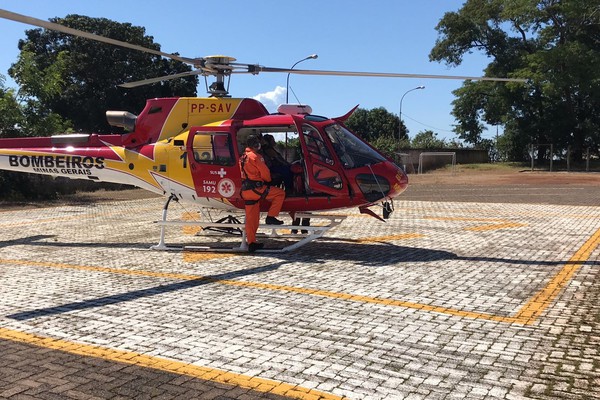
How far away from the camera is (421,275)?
823cm

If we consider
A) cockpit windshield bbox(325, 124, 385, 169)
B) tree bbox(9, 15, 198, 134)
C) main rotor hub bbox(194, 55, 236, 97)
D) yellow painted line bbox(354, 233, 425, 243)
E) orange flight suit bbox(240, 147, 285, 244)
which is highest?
tree bbox(9, 15, 198, 134)

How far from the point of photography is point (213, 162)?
10391mm

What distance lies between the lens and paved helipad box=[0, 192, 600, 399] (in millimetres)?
4414

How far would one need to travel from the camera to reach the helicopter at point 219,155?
9.70 meters

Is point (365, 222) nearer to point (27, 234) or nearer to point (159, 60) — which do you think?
point (27, 234)

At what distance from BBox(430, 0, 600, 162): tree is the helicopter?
3549 centimetres

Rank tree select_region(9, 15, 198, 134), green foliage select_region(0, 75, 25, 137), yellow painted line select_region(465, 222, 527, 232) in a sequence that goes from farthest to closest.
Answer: tree select_region(9, 15, 198, 134) < green foliage select_region(0, 75, 25, 137) < yellow painted line select_region(465, 222, 527, 232)

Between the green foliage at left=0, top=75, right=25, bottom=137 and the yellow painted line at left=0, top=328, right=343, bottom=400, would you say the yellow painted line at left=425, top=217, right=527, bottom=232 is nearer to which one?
the yellow painted line at left=0, top=328, right=343, bottom=400

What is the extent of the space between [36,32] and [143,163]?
122 feet

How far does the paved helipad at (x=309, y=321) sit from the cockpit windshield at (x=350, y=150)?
67.7 inches

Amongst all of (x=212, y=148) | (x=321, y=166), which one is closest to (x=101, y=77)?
(x=212, y=148)

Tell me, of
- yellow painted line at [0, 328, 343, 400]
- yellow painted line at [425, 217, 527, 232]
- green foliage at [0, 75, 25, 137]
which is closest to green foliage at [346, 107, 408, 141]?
green foliage at [0, 75, 25, 137]

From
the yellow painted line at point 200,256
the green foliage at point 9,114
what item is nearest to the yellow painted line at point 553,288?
the yellow painted line at point 200,256

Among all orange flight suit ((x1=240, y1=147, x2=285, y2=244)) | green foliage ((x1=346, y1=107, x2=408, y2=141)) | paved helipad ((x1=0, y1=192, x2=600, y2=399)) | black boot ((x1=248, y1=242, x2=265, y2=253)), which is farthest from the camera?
green foliage ((x1=346, y1=107, x2=408, y2=141))
